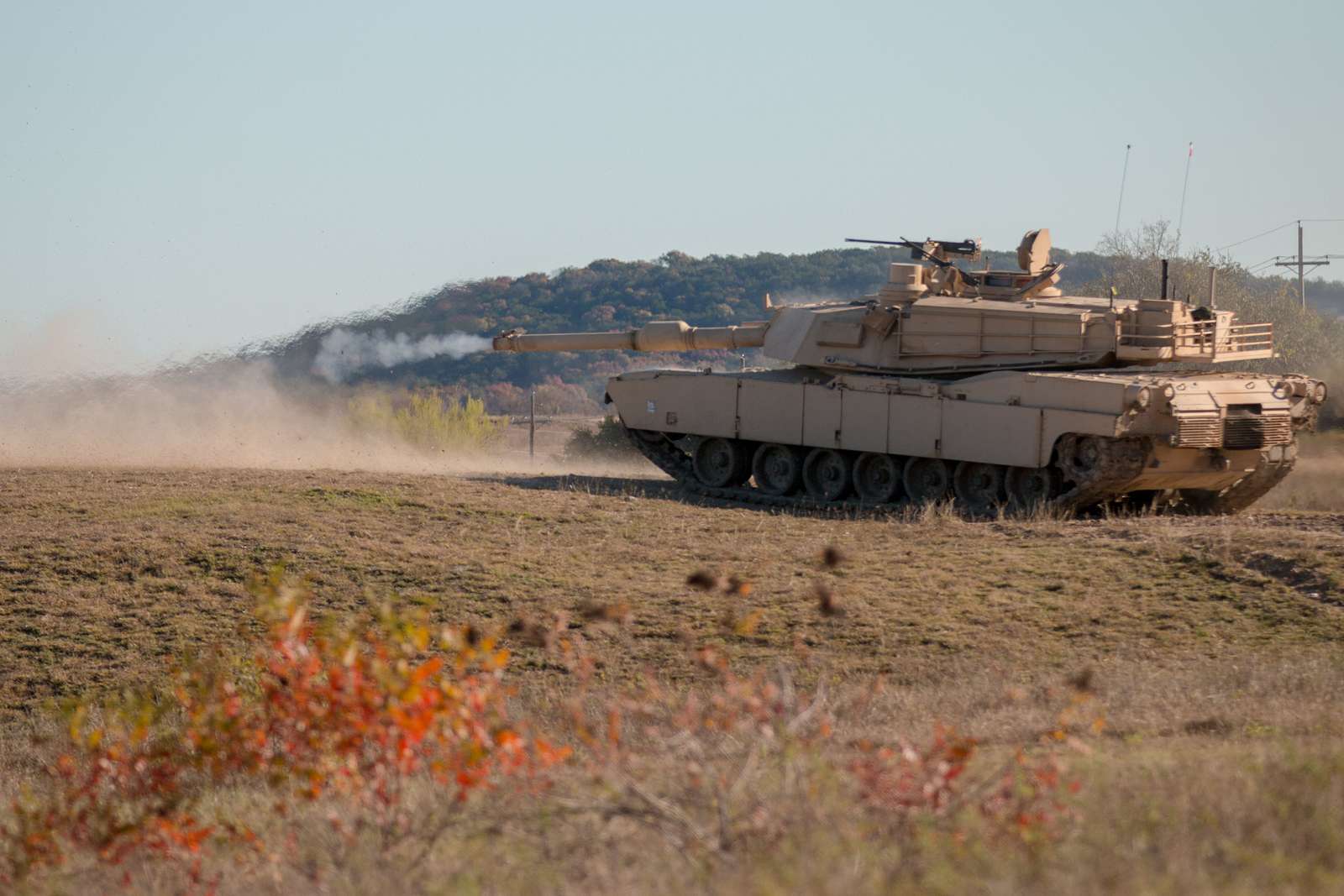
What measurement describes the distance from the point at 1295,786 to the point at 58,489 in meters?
17.1

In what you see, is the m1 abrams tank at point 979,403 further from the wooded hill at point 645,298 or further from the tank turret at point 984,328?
the wooded hill at point 645,298

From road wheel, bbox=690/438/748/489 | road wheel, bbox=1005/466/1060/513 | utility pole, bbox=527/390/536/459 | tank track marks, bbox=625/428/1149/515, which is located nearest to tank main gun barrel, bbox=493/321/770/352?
road wheel, bbox=690/438/748/489

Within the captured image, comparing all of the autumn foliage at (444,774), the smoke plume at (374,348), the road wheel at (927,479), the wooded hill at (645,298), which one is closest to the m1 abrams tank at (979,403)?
the road wheel at (927,479)

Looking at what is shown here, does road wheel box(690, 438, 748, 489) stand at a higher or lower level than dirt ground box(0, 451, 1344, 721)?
higher

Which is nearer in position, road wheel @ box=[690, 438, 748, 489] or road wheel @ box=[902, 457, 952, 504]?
road wheel @ box=[902, 457, 952, 504]

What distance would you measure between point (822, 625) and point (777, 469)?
381 inches

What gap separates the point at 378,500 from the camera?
19.5 metres

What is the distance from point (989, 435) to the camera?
19.9 metres

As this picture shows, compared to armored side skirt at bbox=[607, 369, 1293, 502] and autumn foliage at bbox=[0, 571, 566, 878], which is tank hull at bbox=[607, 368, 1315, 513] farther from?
autumn foliage at bbox=[0, 571, 566, 878]

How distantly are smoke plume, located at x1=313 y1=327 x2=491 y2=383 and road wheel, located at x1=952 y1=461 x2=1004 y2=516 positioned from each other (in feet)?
54.0

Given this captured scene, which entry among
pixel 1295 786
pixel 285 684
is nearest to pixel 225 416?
pixel 285 684

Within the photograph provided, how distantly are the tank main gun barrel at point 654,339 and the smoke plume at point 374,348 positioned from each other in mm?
8280

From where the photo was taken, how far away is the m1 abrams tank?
18.9m

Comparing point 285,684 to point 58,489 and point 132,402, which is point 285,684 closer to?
point 58,489
